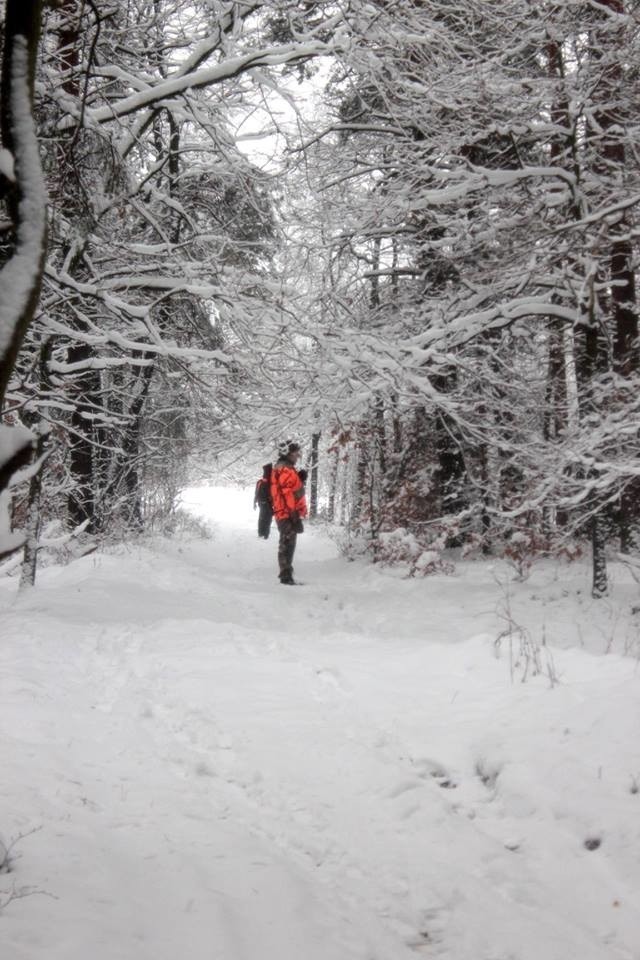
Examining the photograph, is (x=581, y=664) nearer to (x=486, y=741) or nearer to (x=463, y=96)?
(x=486, y=741)

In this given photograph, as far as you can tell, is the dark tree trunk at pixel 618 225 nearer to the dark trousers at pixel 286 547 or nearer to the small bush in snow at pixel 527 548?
the small bush in snow at pixel 527 548

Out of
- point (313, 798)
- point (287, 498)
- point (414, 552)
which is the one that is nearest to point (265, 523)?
point (287, 498)

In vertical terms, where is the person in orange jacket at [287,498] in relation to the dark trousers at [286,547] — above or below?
above

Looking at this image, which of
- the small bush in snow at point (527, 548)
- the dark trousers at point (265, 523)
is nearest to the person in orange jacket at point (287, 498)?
the small bush in snow at point (527, 548)

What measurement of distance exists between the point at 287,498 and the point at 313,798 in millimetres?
7538

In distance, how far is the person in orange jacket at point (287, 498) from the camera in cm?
1086

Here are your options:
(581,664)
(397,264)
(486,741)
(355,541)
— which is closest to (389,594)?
(355,541)

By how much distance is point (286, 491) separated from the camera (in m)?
10.9

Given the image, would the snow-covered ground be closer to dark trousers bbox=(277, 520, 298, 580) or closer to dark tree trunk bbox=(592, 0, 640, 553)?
dark tree trunk bbox=(592, 0, 640, 553)

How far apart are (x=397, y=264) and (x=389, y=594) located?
6.93 metres

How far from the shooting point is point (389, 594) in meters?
10.0

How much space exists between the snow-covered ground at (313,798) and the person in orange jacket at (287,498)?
4.10 m

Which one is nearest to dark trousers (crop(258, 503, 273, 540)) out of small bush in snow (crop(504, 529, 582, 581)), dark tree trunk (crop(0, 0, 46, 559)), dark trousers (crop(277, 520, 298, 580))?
dark trousers (crop(277, 520, 298, 580))

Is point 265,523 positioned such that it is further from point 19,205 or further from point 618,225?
point 19,205
